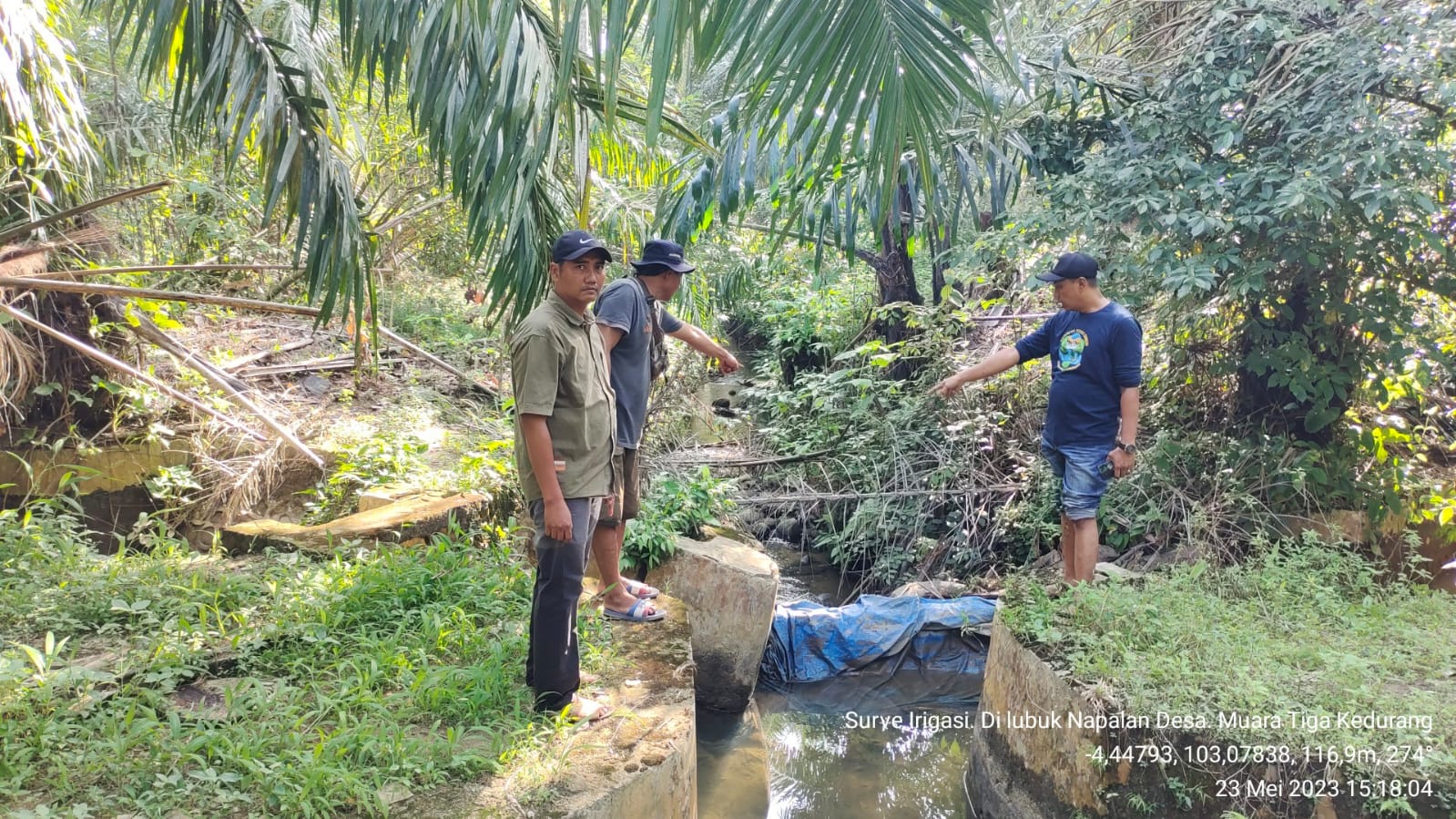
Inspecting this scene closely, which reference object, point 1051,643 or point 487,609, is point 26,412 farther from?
point 1051,643

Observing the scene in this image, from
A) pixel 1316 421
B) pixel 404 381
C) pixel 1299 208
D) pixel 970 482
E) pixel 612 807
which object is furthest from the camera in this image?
pixel 404 381

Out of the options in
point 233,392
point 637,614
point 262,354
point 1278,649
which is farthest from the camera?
point 262,354

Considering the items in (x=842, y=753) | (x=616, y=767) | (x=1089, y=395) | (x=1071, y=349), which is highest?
(x=1071, y=349)

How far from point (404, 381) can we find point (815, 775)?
498 cm

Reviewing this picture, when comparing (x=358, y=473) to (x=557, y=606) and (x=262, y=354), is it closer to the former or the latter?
(x=262, y=354)

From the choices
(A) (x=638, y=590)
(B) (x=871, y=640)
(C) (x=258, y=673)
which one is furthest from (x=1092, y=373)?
(C) (x=258, y=673)

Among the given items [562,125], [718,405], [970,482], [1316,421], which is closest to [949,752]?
[970,482]

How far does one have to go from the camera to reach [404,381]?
23.9 feet

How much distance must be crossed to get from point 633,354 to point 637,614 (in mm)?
1184

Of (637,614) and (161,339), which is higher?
(161,339)

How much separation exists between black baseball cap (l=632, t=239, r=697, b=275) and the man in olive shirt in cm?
63

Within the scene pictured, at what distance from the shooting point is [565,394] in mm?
2680

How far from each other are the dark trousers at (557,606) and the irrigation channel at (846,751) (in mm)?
1346

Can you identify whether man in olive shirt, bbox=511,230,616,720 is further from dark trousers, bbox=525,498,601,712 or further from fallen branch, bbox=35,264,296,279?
fallen branch, bbox=35,264,296,279
